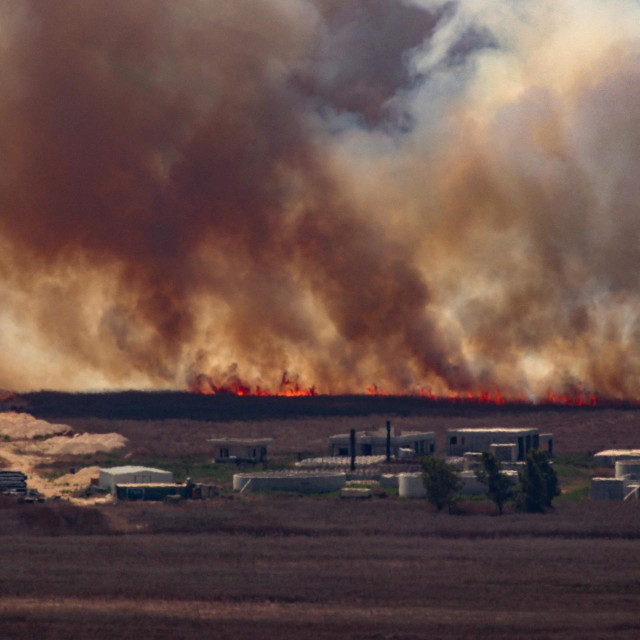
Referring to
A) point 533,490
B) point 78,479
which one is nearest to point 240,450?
point 78,479

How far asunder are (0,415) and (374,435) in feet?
203

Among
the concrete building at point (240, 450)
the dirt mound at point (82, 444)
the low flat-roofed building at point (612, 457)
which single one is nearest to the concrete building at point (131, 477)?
the concrete building at point (240, 450)

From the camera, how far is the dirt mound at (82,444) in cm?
14875

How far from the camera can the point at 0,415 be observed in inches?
7397

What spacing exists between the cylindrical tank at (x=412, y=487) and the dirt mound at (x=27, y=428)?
6674 cm

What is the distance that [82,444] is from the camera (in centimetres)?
15175

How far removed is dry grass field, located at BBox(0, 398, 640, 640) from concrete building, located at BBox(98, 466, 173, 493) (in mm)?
8661

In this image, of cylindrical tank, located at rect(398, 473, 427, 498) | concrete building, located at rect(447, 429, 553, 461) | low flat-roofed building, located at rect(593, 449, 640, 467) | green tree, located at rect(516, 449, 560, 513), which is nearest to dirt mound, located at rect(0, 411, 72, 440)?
concrete building, located at rect(447, 429, 553, 461)

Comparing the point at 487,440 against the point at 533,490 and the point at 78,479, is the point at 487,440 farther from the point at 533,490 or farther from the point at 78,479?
the point at 78,479

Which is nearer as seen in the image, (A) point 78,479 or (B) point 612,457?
(A) point 78,479

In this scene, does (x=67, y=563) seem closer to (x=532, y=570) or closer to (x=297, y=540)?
(x=297, y=540)

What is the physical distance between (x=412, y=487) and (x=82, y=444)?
169 ft

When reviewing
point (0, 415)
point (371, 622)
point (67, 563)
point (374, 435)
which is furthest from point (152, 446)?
point (371, 622)

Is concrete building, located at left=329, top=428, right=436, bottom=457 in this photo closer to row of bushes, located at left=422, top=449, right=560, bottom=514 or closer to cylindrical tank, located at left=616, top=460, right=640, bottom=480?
cylindrical tank, located at left=616, top=460, right=640, bottom=480
